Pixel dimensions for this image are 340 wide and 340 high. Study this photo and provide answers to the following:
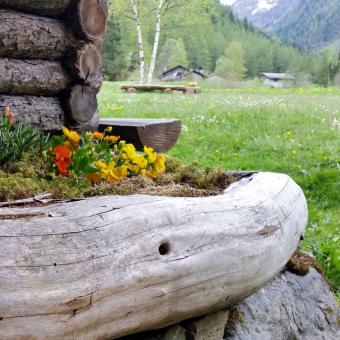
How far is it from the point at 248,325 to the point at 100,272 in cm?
113

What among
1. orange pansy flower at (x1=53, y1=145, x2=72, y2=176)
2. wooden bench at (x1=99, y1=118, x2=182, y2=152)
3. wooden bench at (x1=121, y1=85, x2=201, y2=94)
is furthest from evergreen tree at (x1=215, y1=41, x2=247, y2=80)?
orange pansy flower at (x1=53, y1=145, x2=72, y2=176)

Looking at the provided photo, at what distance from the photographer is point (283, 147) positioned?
8992 millimetres

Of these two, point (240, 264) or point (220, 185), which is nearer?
point (240, 264)

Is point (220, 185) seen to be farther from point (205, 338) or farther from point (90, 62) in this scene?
point (90, 62)

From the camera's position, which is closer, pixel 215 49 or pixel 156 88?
pixel 156 88

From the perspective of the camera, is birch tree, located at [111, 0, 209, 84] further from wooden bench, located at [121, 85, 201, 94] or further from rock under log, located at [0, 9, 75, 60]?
rock under log, located at [0, 9, 75, 60]

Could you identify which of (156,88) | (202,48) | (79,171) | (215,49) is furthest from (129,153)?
(215,49)

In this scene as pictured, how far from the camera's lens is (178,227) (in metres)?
2.36

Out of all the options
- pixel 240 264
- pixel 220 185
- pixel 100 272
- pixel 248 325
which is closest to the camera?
pixel 100 272

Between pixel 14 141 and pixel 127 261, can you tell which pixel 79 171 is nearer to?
pixel 14 141

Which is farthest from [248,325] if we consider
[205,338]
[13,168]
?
[13,168]

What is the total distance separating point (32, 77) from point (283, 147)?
18.4 feet

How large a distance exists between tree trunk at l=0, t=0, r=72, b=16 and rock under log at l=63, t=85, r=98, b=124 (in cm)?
53

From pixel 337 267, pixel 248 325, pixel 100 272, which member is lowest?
pixel 337 267
